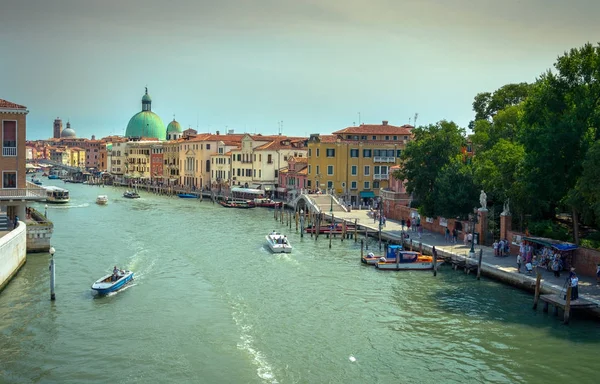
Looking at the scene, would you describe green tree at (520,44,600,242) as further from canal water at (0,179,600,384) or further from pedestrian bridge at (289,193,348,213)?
pedestrian bridge at (289,193,348,213)

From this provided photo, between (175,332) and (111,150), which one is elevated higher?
(111,150)

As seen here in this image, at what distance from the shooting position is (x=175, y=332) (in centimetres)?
2108

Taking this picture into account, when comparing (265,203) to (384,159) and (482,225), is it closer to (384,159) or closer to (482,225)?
(384,159)

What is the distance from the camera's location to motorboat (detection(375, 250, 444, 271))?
31.9 metres

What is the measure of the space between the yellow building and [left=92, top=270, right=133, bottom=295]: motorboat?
1568 inches

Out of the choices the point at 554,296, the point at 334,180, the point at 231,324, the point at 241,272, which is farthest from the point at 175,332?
the point at 334,180

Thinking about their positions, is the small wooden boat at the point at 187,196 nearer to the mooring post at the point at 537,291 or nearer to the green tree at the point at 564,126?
the green tree at the point at 564,126

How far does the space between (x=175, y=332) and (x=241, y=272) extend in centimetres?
1030

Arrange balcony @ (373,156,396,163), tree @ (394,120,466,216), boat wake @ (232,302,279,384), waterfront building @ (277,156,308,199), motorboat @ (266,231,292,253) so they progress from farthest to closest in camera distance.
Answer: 1. waterfront building @ (277,156,308,199)
2. balcony @ (373,156,396,163)
3. tree @ (394,120,466,216)
4. motorboat @ (266,231,292,253)
5. boat wake @ (232,302,279,384)

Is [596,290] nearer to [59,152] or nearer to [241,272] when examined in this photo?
[241,272]

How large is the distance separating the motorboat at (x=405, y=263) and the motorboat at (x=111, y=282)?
→ 12.5 meters

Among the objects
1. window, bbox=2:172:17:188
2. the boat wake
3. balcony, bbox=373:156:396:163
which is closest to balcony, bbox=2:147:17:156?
window, bbox=2:172:17:188

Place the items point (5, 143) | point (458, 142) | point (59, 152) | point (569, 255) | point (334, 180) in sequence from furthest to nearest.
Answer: point (59, 152), point (334, 180), point (458, 142), point (5, 143), point (569, 255)

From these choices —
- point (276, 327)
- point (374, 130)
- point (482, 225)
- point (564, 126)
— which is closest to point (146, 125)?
point (374, 130)
